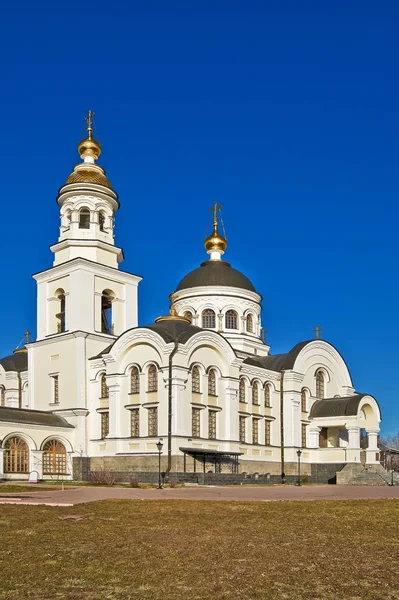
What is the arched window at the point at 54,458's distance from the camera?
3788 cm

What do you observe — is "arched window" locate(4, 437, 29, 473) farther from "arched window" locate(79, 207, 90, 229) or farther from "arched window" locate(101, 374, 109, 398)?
"arched window" locate(79, 207, 90, 229)

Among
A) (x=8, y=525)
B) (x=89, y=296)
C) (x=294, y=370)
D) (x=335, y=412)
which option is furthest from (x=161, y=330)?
(x=8, y=525)

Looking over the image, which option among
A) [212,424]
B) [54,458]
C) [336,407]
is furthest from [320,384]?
[54,458]

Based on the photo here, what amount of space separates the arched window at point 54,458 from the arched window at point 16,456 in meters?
1.27

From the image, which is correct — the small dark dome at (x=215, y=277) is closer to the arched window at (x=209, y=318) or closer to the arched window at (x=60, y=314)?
the arched window at (x=209, y=318)

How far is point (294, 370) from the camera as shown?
146 ft

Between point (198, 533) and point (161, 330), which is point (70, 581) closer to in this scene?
point (198, 533)

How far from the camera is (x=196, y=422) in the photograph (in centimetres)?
3725

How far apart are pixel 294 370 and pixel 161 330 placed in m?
11.1

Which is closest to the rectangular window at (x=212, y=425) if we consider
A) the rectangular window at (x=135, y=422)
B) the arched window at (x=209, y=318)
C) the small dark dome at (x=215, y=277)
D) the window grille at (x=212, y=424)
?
the window grille at (x=212, y=424)

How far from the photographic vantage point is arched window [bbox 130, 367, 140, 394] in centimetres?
3794

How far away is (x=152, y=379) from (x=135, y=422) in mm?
2524

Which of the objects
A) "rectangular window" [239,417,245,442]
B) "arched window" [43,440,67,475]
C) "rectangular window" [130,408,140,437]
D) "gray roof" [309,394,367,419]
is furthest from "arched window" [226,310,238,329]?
"arched window" [43,440,67,475]

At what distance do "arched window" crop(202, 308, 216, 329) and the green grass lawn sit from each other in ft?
105
